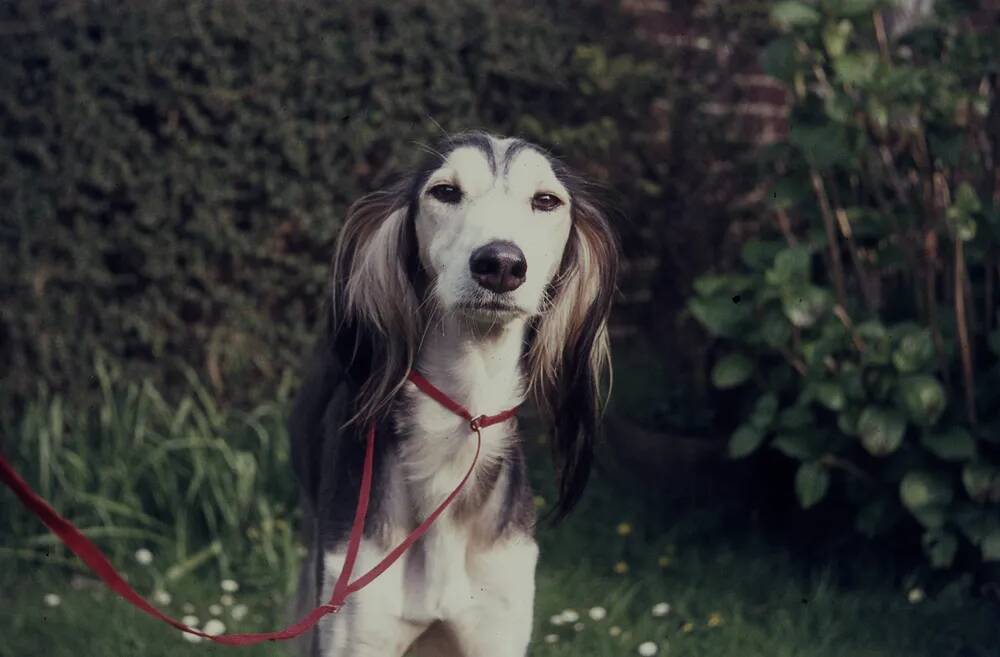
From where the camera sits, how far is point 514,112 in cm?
516

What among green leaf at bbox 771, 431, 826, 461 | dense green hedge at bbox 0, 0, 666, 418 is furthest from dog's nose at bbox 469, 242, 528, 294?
dense green hedge at bbox 0, 0, 666, 418

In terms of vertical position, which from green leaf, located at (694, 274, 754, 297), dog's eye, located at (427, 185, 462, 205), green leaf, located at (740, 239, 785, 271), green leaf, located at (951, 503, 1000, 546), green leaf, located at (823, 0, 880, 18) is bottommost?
green leaf, located at (951, 503, 1000, 546)

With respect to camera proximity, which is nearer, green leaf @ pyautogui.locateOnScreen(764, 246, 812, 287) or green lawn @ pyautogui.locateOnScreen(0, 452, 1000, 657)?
green lawn @ pyautogui.locateOnScreen(0, 452, 1000, 657)

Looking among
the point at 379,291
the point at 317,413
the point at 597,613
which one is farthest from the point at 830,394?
the point at 379,291

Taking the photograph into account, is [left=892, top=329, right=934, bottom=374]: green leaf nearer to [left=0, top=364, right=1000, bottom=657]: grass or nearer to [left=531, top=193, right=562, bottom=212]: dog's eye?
[left=0, top=364, right=1000, bottom=657]: grass

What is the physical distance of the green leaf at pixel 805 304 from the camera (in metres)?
3.85

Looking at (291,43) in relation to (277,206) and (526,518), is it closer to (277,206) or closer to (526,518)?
(277,206)

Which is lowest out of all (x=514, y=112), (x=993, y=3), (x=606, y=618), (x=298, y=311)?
(x=606, y=618)

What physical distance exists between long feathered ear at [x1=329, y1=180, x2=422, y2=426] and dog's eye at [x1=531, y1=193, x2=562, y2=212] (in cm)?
27

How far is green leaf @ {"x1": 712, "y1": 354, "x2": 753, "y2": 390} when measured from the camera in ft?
13.3

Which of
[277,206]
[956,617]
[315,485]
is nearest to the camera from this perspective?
[315,485]

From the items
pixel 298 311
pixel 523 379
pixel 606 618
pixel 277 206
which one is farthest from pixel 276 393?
pixel 523 379

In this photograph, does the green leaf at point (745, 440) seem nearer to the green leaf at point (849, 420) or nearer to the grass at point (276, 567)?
the green leaf at point (849, 420)

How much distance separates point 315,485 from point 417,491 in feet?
2.33
